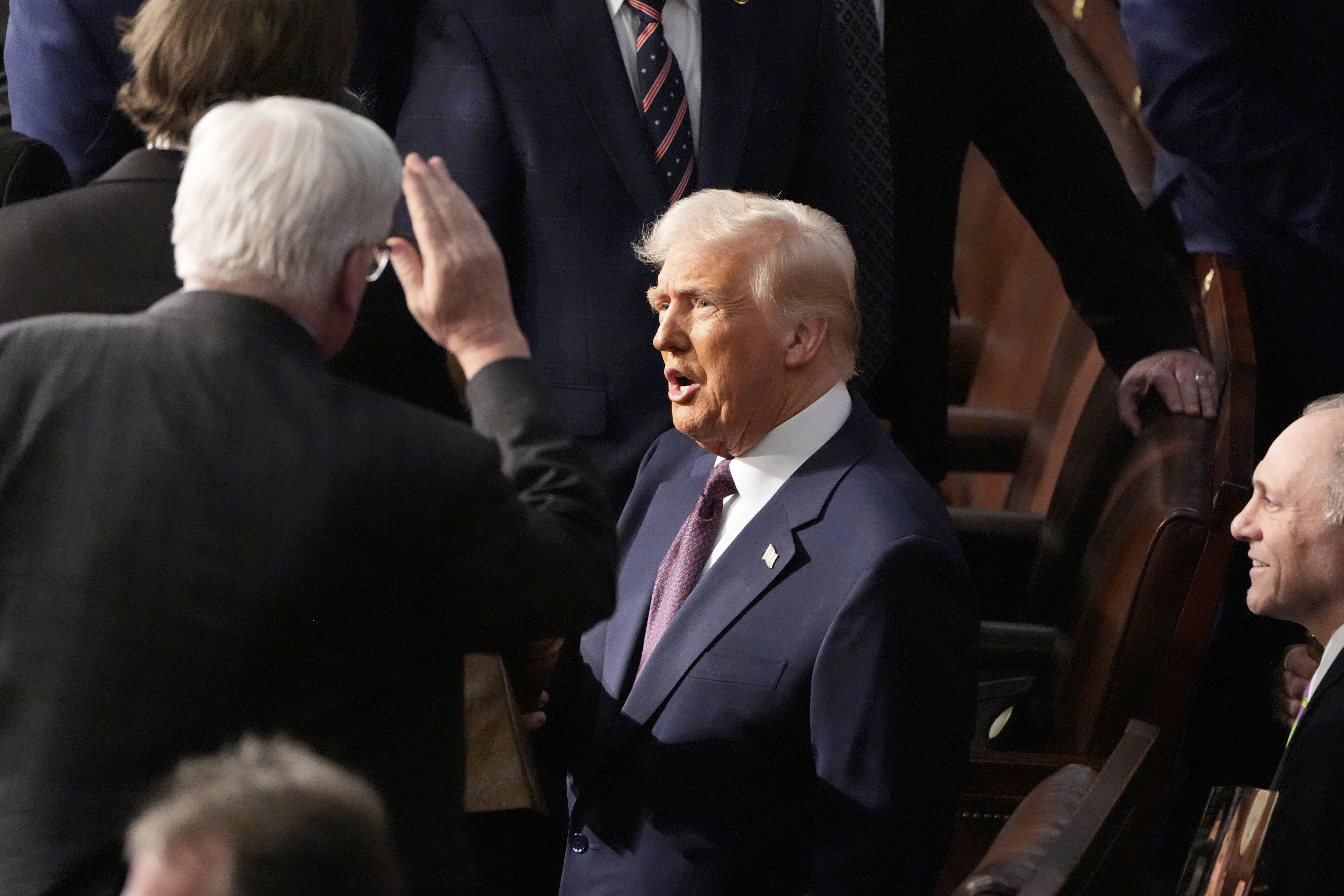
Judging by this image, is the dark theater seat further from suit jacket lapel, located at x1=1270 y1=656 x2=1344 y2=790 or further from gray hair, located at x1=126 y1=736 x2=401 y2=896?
suit jacket lapel, located at x1=1270 y1=656 x2=1344 y2=790

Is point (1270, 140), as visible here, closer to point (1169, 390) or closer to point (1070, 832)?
point (1169, 390)

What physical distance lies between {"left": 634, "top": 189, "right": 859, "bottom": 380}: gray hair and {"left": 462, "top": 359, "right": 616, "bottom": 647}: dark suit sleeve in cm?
70

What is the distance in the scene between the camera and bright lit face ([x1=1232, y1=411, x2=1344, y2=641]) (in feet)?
6.81

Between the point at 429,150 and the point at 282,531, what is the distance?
1.42 meters

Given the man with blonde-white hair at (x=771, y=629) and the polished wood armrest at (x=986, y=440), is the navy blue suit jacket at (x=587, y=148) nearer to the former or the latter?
the man with blonde-white hair at (x=771, y=629)

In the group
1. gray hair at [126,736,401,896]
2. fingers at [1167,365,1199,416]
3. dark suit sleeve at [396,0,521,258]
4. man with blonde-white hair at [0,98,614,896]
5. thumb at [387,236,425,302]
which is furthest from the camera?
fingers at [1167,365,1199,416]

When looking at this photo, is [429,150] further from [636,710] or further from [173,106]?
[636,710]

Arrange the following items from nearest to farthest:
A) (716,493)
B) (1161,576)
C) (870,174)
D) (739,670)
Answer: (739,670), (716,493), (1161,576), (870,174)

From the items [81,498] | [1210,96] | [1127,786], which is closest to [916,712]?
[1127,786]

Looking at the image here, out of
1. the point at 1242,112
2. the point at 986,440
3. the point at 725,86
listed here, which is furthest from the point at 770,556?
the point at 986,440

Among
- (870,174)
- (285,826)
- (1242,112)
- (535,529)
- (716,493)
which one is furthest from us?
(870,174)

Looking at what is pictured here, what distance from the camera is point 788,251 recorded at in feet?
6.95

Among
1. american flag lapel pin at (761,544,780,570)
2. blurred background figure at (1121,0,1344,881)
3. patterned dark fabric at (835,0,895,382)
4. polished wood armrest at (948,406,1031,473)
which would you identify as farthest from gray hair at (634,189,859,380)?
polished wood armrest at (948,406,1031,473)

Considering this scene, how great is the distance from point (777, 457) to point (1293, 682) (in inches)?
36.9
